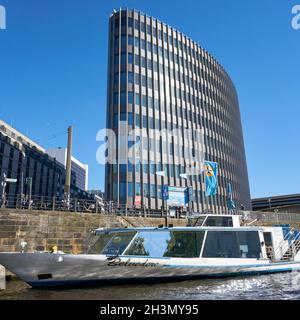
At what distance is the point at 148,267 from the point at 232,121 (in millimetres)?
69891

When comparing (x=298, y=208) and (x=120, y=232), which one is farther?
(x=298, y=208)

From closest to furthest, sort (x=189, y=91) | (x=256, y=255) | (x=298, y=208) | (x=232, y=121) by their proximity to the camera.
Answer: (x=256, y=255), (x=298, y=208), (x=189, y=91), (x=232, y=121)

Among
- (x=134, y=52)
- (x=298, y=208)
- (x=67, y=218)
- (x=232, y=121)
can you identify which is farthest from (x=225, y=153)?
(x=67, y=218)

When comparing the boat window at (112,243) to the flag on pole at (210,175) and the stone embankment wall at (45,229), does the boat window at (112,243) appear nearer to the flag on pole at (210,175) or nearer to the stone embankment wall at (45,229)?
the stone embankment wall at (45,229)

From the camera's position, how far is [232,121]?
258 feet

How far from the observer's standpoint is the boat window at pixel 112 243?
544 inches

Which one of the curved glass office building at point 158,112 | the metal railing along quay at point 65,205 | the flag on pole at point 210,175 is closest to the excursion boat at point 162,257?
the metal railing along quay at point 65,205

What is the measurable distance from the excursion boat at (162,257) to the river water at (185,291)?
504mm

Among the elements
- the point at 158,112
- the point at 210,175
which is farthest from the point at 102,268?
the point at 158,112

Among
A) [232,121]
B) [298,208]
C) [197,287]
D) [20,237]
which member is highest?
[232,121]

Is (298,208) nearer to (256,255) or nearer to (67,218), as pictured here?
(256,255)

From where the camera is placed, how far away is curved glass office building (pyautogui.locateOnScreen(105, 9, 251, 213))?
4956 centimetres

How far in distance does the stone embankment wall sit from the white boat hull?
4.28 metres

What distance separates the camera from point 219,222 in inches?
654
